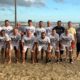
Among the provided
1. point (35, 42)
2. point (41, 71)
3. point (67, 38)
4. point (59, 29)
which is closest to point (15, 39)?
point (35, 42)

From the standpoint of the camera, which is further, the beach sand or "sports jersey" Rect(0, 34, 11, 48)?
"sports jersey" Rect(0, 34, 11, 48)

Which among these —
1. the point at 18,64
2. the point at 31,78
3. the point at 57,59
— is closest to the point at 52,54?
the point at 57,59

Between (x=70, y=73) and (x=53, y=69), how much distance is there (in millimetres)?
911

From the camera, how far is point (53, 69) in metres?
12.7

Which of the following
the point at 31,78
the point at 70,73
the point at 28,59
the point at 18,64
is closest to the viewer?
the point at 31,78

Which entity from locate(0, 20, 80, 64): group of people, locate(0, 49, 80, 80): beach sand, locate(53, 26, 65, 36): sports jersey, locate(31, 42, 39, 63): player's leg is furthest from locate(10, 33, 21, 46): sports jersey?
locate(53, 26, 65, 36): sports jersey

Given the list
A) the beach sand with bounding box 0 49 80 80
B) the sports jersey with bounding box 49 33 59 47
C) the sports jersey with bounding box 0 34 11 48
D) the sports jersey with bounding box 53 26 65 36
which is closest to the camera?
the beach sand with bounding box 0 49 80 80

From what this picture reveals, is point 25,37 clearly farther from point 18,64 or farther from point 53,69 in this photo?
point 53,69

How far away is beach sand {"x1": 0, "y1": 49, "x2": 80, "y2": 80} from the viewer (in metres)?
11.2

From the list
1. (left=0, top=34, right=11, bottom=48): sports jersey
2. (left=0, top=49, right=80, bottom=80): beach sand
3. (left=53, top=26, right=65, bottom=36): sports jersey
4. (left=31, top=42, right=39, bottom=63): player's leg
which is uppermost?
(left=53, top=26, right=65, bottom=36): sports jersey

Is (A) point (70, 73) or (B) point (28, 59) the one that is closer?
(A) point (70, 73)

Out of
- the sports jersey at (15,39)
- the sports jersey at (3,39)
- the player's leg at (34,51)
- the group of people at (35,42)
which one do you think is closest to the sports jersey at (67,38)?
the group of people at (35,42)

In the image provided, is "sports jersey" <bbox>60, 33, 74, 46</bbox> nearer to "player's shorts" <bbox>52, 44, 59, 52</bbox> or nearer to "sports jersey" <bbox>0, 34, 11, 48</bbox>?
"player's shorts" <bbox>52, 44, 59, 52</bbox>

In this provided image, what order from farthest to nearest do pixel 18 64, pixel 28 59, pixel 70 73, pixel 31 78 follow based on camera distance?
pixel 28 59 < pixel 18 64 < pixel 70 73 < pixel 31 78
